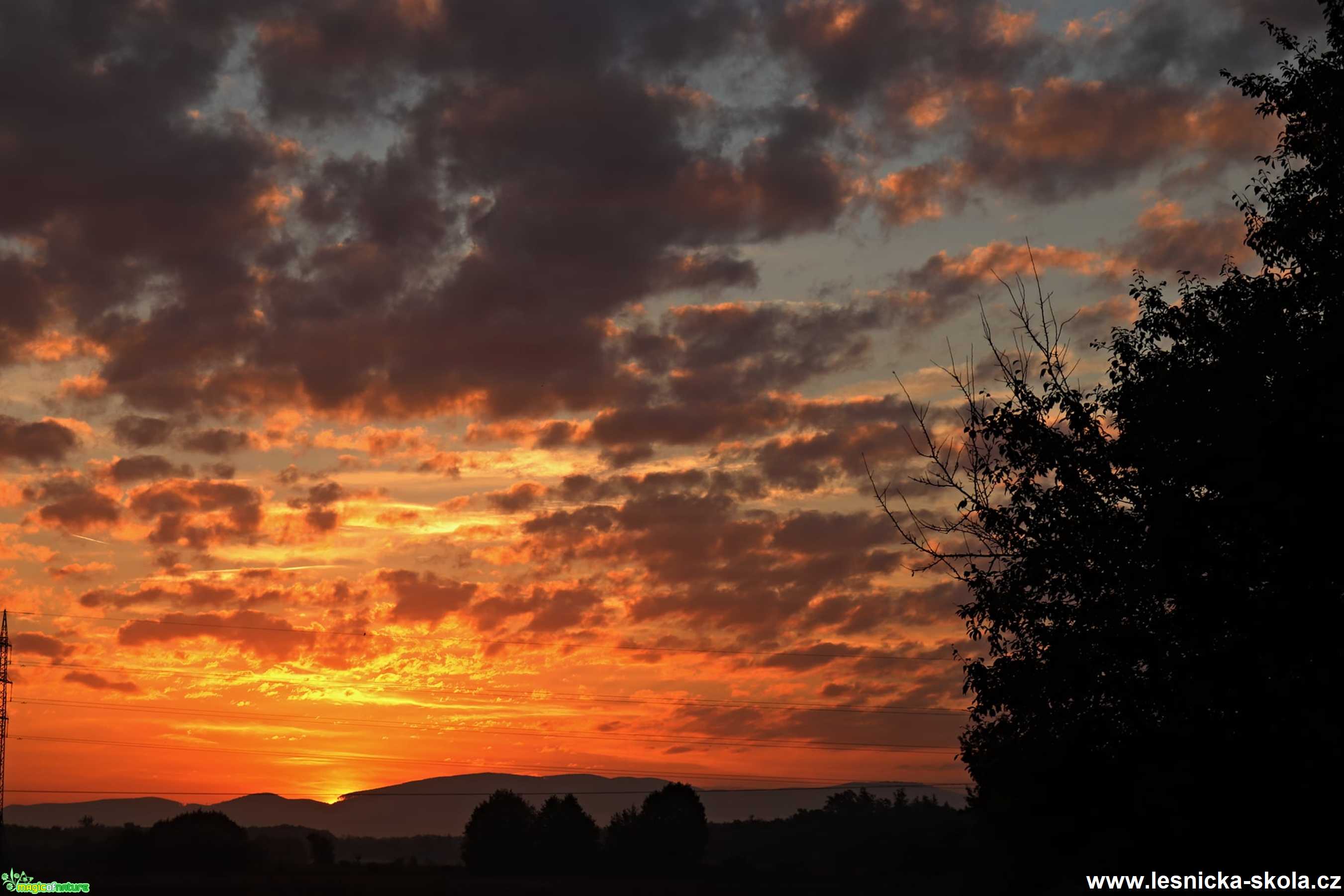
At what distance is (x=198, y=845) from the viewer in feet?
395

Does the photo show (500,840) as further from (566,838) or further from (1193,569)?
(1193,569)

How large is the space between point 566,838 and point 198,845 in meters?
39.9

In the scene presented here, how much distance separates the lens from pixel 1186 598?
77.5ft

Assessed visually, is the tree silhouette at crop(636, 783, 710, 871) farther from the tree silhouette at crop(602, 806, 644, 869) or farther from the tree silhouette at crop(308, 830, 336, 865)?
the tree silhouette at crop(308, 830, 336, 865)

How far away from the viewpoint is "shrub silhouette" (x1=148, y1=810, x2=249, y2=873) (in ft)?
389

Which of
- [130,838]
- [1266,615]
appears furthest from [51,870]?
[1266,615]

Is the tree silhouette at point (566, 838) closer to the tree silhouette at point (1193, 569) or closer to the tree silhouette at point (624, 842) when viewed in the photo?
the tree silhouette at point (624, 842)

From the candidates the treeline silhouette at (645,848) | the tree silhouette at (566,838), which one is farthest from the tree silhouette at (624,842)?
the tree silhouette at (566,838)

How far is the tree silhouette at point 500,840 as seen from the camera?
441 ft

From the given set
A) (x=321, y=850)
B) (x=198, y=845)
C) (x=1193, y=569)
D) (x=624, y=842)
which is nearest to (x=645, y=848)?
(x=624, y=842)

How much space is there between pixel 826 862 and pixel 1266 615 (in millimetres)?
149267

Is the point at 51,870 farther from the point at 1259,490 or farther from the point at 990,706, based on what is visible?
the point at 1259,490

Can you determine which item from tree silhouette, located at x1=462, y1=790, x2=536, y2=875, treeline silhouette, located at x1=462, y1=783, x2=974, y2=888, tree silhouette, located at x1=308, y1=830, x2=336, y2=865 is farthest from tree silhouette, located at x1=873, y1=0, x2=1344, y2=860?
tree silhouette, located at x1=308, y1=830, x2=336, y2=865

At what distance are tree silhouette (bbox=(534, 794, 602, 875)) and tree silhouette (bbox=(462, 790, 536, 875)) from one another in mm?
1249
